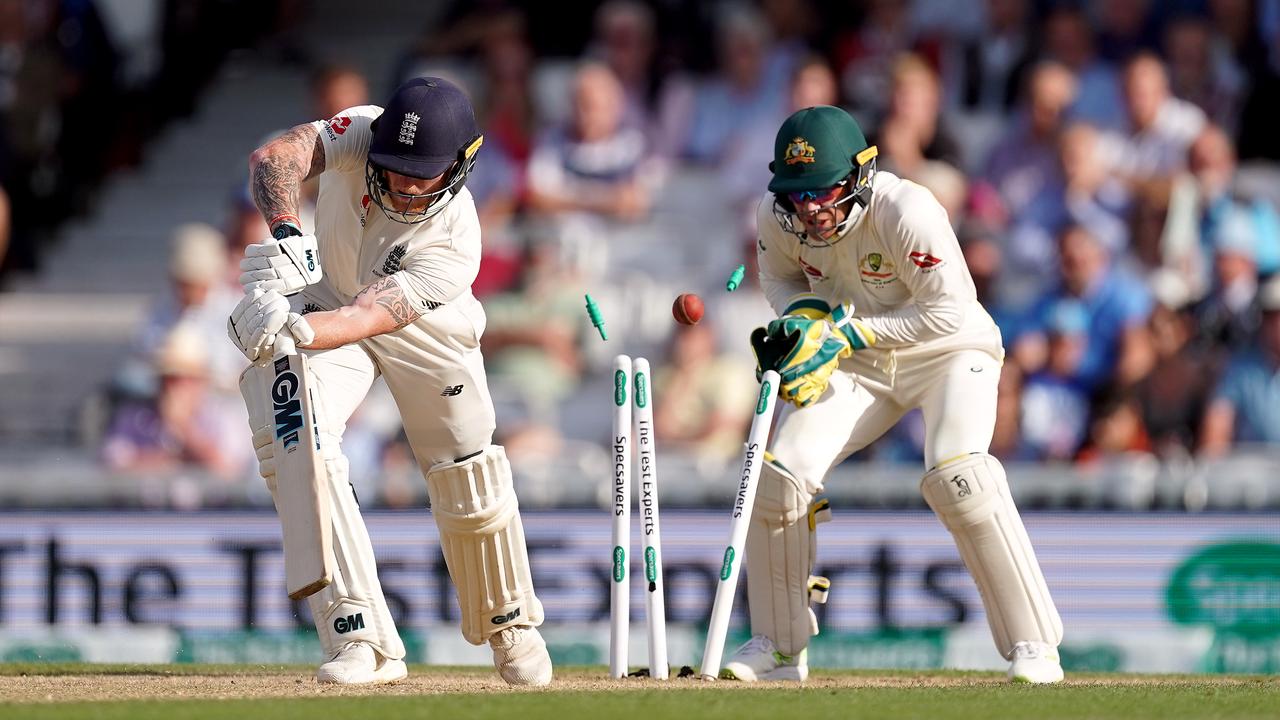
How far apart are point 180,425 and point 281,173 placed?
16.7ft

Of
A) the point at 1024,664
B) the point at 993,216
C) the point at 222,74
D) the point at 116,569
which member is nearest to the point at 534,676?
the point at 1024,664

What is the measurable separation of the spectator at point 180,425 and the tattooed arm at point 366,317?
4.91 m

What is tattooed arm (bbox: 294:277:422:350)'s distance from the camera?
615 centimetres

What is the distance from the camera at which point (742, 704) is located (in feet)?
19.1

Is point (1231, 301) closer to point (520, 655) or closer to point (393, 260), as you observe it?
point (520, 655)

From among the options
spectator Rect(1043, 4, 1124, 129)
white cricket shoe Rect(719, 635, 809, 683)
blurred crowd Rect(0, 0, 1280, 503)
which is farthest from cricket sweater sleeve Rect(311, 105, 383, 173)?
spectator Rect(1043, 4, 1124, 129)

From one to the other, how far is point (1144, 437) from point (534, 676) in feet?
14.9

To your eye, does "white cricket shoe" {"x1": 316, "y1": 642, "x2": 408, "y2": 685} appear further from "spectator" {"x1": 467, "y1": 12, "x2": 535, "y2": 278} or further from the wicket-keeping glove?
"spectator" {"x1": 467, "y1": 12, "x2": 535, "y2": 278}

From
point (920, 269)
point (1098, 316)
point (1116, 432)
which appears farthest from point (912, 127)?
point (920, 269)

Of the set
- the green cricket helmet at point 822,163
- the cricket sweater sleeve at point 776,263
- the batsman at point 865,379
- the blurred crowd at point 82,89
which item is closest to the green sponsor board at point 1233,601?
the batsman at point 865,379

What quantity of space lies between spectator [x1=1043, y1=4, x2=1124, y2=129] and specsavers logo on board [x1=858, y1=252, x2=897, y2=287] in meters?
5.27

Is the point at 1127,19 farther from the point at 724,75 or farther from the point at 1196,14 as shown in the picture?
the point at 724,75

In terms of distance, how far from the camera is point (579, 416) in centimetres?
1175

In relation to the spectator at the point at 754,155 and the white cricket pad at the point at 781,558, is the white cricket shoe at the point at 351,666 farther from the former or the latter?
the spectator at the point at 754,155
